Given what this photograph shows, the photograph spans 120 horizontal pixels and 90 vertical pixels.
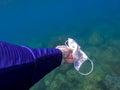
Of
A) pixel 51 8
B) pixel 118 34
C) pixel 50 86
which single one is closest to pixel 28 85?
pixel 50 86

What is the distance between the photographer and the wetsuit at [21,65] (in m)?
2.44

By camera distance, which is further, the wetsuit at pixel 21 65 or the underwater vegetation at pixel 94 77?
the underwater vegetation at pixel 94 77

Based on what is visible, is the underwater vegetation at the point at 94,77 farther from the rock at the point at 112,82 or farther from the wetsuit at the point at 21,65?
the wetsuit at the point at 21,65

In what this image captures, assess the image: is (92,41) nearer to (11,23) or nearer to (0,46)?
(0,46)

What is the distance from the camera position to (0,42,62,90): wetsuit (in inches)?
96.2

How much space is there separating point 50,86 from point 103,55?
326cm

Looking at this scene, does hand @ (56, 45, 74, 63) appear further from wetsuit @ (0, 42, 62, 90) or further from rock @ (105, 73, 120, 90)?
rock @ (105, 73, 120, 90)

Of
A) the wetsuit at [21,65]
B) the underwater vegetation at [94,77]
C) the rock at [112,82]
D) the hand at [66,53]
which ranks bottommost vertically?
the underwater vegetation at [94,77]

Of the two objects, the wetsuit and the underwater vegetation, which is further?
the underwater vegetation

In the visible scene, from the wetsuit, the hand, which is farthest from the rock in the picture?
the wetsuit

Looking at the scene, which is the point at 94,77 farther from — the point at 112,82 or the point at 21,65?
the point at 21,65

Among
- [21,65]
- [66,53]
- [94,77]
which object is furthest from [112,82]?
[21,65]

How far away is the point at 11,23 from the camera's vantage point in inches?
3393

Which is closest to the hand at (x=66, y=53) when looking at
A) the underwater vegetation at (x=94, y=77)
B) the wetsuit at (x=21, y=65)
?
the wetsuit at (x=21, y=65)
